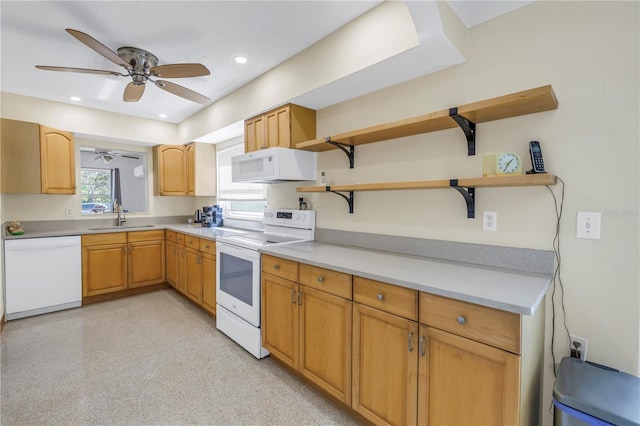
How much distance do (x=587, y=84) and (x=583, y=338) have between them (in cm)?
125

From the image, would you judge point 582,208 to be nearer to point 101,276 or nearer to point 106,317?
point 106,317

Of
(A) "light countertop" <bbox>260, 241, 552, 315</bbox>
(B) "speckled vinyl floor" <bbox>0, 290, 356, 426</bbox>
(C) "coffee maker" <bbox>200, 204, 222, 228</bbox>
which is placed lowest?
(B) "speckled vinyl floor" <bbox>0, 290, 356, 426</bbox>

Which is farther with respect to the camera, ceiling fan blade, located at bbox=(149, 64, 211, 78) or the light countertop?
ceiling fan blade, located at bbox=(149, 64, 211, 78)

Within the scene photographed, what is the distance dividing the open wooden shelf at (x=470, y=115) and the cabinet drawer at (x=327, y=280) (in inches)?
38.4

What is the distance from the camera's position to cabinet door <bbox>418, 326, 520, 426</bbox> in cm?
115

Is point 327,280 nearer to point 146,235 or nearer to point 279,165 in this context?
point 279,165

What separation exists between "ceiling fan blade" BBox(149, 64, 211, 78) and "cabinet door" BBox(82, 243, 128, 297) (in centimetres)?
254

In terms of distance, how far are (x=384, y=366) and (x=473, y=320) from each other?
565 mm

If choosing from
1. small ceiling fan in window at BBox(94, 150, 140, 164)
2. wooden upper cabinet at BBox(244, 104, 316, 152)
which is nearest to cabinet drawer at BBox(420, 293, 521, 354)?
wooden upper cabinet at BBox(244, 104, 316, 152)

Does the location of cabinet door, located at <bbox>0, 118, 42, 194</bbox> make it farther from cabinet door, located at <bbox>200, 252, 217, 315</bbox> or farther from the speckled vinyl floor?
cabinet door, located at <bbox>200, 252, 217, 315</bbox>

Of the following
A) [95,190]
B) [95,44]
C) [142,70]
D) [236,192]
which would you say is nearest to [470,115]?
[95,44]

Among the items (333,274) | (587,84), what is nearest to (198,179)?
(333,274)

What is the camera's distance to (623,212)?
137 cm

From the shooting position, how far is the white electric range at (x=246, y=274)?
2.42 metres
